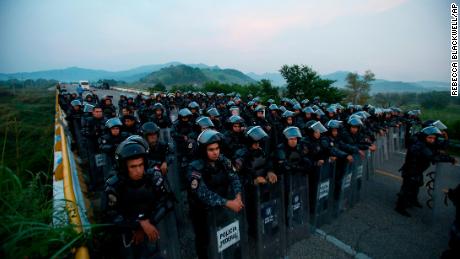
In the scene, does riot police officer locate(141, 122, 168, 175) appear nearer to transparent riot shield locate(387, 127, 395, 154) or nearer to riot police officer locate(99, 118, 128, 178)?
riot police officer locate(99, 118, 128, 178)

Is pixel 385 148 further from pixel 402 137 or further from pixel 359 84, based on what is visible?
pixel 359 84

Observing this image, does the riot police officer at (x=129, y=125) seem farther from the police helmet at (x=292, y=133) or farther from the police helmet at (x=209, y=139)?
the police helmet at (x=292, y=133)

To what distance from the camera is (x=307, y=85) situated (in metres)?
24.5

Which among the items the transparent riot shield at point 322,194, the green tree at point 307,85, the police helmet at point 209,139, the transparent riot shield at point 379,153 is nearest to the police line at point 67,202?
the police helmet at point 209,139

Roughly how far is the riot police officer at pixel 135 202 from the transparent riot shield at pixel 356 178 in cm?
425

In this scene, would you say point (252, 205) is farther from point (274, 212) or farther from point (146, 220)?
point (146, 220)

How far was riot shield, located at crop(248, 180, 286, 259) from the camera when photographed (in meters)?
3.44

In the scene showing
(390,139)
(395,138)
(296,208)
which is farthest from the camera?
(395,138)

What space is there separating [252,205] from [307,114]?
18.6ft

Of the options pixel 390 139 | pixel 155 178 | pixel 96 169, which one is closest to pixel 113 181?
pixel 155 178

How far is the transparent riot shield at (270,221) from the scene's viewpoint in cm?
345

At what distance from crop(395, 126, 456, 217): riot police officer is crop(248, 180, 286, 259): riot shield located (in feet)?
10.5

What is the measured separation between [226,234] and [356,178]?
12.4 feet

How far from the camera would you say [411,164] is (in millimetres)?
4961
